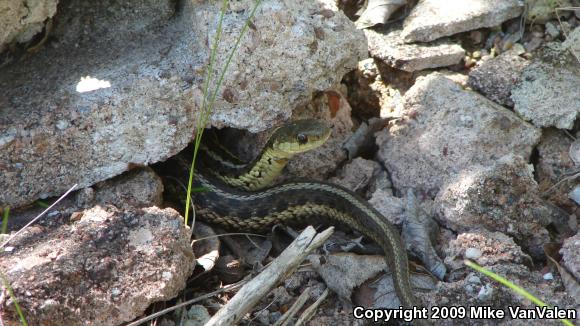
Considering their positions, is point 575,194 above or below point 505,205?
below

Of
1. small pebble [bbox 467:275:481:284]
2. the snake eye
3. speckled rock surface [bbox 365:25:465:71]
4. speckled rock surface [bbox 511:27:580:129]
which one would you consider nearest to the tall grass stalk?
the snake eye

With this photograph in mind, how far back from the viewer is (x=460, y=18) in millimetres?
4031

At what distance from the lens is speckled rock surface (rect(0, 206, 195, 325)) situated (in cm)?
257

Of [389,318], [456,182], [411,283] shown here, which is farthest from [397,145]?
[389,318]

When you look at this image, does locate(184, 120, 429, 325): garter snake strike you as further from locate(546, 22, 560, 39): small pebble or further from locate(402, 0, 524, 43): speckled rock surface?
locate(546, 22, 560, 39): small pebble

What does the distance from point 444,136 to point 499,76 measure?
577 millimetres

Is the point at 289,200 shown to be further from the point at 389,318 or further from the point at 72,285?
the point at 72,285

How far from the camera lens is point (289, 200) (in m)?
3.66

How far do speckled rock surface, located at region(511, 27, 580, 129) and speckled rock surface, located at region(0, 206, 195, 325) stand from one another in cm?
210

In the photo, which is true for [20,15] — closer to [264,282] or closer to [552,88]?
[264,282]

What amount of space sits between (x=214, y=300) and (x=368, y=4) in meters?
2.37

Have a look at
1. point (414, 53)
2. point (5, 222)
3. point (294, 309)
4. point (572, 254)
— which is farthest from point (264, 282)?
point (414, 53)

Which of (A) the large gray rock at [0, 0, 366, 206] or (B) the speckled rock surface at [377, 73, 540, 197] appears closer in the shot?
(A) the large gray rock at [0, 0, 366, 206]

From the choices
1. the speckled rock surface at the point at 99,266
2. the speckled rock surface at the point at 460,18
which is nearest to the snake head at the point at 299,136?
the speckled rock surface at the point at 99,266
